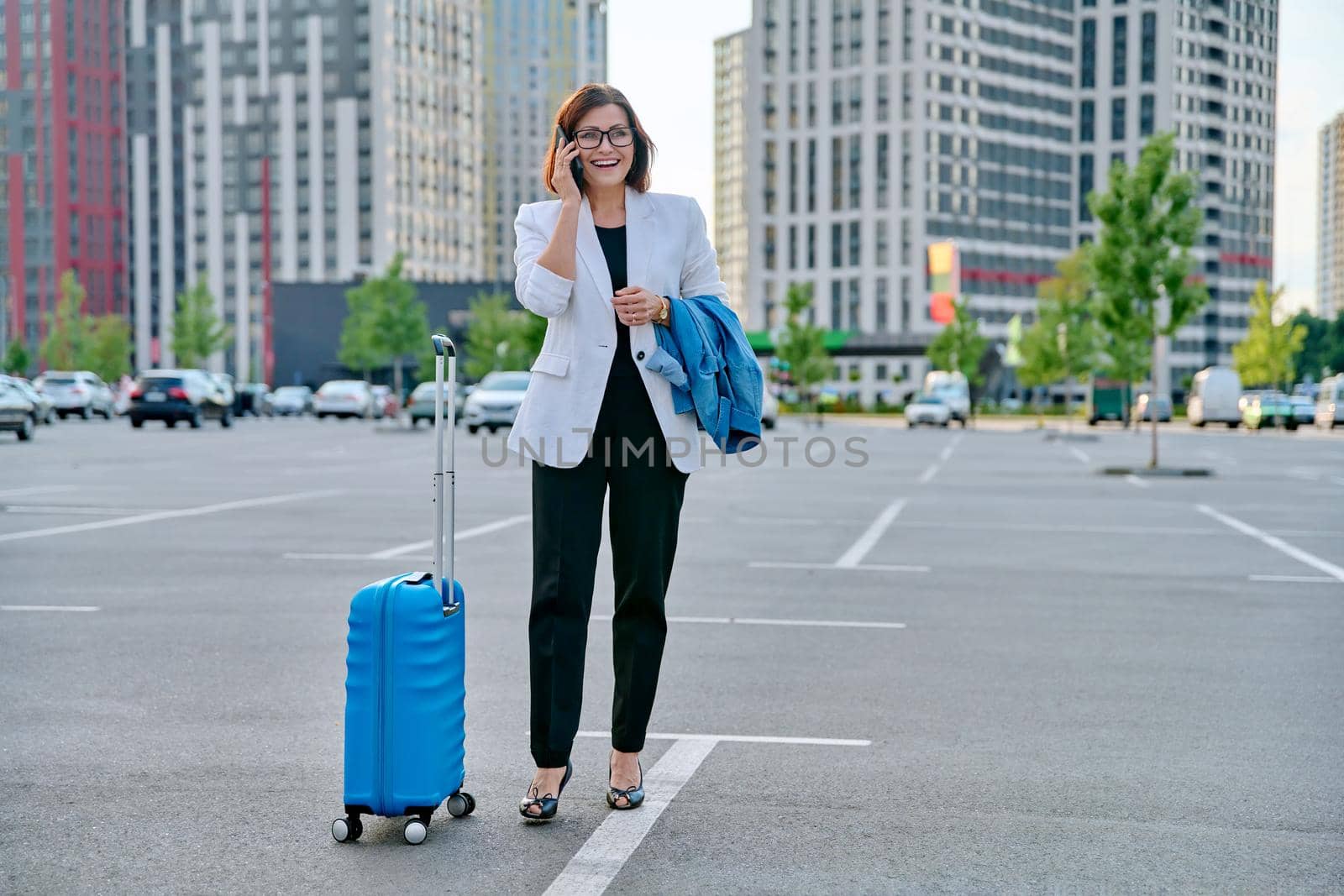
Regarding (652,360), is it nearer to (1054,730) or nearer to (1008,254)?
(1054,730)

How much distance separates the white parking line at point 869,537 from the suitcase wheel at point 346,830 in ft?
24.4

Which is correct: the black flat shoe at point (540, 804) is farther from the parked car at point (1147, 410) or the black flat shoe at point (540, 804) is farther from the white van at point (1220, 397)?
the parked car at point (1147, 410)

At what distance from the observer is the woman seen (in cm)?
415

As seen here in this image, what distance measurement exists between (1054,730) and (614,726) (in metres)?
1.91

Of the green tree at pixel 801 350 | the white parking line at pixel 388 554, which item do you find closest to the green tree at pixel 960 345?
the green tree at pixel 801 350

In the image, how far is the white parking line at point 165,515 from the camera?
41.7ft

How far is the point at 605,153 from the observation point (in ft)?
13.8

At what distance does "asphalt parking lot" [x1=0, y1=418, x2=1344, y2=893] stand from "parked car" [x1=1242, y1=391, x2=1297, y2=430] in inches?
1801

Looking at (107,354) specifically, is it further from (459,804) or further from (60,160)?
(459,804)

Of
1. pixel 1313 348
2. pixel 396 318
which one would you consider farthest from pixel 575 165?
pixel 1313 348

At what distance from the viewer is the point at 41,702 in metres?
5.79

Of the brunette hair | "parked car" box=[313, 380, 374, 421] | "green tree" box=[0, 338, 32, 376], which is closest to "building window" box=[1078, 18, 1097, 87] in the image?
"green tree" box=[0, 338, 32, 376]

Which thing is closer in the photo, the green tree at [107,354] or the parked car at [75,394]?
the parked car at [75,394]

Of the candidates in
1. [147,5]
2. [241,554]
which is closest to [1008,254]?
[147,5]
